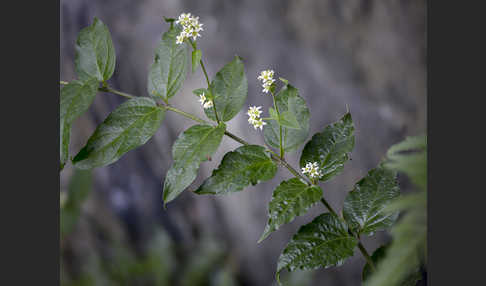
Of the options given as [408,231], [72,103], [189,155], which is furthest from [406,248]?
[72,103]

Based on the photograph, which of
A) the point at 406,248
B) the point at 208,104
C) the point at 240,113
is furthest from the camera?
the point at 240,113

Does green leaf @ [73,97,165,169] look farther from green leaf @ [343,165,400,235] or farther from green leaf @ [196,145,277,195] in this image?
green leaf @ [343,165,400,235]

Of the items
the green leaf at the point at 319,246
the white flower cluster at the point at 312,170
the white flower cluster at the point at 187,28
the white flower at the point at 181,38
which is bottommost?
the green leaf at the point at 319,246

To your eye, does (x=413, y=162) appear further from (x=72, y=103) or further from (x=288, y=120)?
(x=72, y=103)

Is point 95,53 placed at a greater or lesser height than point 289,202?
greater

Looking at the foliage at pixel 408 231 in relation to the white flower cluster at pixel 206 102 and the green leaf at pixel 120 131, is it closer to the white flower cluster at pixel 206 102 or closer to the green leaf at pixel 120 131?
the white flower cluster at pixel 206 102

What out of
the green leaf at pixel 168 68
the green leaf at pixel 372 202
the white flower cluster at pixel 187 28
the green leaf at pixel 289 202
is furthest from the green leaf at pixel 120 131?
the green leaf at pixel 372 202
